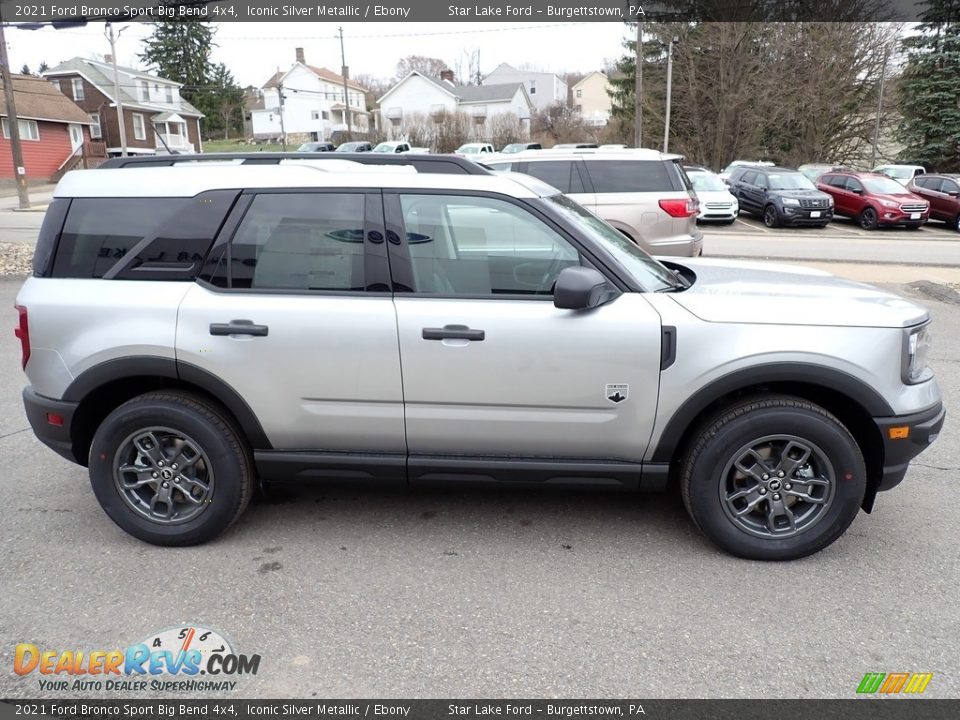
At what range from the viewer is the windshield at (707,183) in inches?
869

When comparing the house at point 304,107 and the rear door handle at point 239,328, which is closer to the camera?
the rear door handle at point 239,328

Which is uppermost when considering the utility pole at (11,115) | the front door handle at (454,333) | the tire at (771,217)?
the utility pole at (11,115)

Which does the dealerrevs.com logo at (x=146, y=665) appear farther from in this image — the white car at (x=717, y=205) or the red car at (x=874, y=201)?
the red car at (x=874, y=201)

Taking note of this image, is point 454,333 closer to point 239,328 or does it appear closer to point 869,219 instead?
point 239,328

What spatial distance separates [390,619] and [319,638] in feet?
0.99

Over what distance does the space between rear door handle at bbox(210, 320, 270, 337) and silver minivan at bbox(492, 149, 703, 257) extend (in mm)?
7061

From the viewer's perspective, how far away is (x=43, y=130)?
44156 mm

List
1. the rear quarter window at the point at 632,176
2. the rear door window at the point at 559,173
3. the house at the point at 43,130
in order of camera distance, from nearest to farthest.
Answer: the rear quarter window at the point at 632,176, the rear door window at the point at 559,173, the house at the point at 43,130

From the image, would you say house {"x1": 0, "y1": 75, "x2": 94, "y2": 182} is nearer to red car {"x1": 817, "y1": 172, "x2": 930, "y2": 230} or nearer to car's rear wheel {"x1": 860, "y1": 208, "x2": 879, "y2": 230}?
red car {"x1": 817, "y1": 172, "x2": 930, "y2": 230}

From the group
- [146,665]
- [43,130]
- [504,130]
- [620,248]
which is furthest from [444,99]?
[146,665]

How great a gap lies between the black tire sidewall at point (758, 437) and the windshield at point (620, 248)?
2.62ft

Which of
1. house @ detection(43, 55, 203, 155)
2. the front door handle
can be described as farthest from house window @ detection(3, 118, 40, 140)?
the front door handle

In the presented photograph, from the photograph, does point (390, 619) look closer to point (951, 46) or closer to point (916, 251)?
point (916, 251)

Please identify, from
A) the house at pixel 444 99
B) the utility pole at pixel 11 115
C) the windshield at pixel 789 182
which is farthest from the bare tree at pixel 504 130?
the utility pole at pixel 11 115
